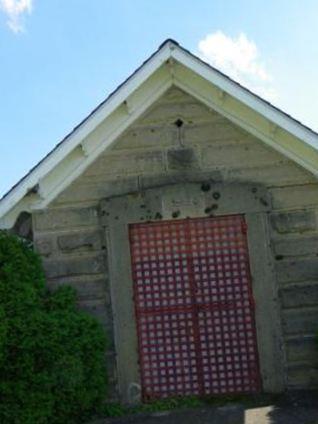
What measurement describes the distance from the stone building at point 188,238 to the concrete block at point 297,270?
15mm

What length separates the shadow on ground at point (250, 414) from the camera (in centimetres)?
807

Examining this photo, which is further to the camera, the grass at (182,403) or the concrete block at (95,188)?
the concrete block at (95,188)

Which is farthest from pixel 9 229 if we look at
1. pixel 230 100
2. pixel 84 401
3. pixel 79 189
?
pixel 230 100

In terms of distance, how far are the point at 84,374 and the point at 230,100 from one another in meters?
4.51

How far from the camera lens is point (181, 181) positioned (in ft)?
31.8

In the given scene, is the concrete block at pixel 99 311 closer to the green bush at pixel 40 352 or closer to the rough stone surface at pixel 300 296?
the green bush at pixel 40 352

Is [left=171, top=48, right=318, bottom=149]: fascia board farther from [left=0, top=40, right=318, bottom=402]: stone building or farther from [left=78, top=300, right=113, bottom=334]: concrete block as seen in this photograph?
[left=78, top=300, right=113, bottom=334]: concrete block

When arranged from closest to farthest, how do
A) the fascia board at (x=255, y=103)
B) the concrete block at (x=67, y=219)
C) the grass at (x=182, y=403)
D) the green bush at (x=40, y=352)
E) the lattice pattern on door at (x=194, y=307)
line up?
the green bush at (x=40, y=352) → the grass at (x=182, y=403) → the fascia board at (x=255, y=103) → the lattice pattern on door at (x=194, y=307) → the concrete block at (x=67, y=219)

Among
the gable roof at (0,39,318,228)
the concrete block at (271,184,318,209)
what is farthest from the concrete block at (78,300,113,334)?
the concrete block at (271,184,318,209)

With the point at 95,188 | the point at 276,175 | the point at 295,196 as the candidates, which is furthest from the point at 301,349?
the point at 95,188

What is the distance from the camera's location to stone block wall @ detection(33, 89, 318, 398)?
9.55 meters

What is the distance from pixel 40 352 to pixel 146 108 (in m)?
3.94

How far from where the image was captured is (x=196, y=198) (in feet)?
31.6

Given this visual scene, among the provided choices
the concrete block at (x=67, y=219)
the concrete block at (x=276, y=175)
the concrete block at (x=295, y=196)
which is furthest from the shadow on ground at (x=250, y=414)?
the concrete block at (x=276, y=175)
